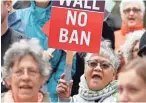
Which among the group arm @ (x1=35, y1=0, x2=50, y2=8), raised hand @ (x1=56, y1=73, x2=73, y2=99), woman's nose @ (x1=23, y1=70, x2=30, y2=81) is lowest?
raised hand @ (x1=56, y1=73, x2=73, y2=99)

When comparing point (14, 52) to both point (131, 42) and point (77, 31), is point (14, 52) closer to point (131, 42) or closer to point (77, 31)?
point (77, 31)

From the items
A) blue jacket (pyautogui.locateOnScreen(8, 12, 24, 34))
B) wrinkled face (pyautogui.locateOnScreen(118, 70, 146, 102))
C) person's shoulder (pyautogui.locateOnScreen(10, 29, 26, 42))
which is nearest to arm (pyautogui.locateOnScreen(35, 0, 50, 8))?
blue jacket (pyautogui.locateOnScreen(8, 12, 24, 34))

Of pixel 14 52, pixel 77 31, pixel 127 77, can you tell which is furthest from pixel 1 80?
pixel 127 77

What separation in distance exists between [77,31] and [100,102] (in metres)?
0.58

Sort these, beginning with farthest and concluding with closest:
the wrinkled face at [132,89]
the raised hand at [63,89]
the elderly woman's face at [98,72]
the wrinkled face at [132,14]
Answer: the wrinkled face at [132,14] → the elderly woman's face at [98,72] → the raised hand at [63,89] → the wrinkled face at [132,89]

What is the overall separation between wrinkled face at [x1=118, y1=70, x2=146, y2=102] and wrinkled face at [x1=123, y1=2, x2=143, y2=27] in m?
2.46

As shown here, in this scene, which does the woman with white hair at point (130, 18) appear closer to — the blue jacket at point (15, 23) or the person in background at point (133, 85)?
the blue jacket at point (15, 23)

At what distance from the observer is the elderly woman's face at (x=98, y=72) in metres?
4.61

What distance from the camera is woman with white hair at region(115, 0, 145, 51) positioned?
564cm

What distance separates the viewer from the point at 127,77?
127 inches

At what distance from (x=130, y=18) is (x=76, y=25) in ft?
4.06

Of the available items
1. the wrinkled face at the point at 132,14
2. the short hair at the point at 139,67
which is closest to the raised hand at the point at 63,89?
the short hair at the point at 139,67

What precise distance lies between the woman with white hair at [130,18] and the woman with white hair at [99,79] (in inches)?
36.7

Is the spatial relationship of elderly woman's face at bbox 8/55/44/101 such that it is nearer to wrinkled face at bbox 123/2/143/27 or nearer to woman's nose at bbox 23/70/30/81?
woman's nose at bbox 23/70/30/81
